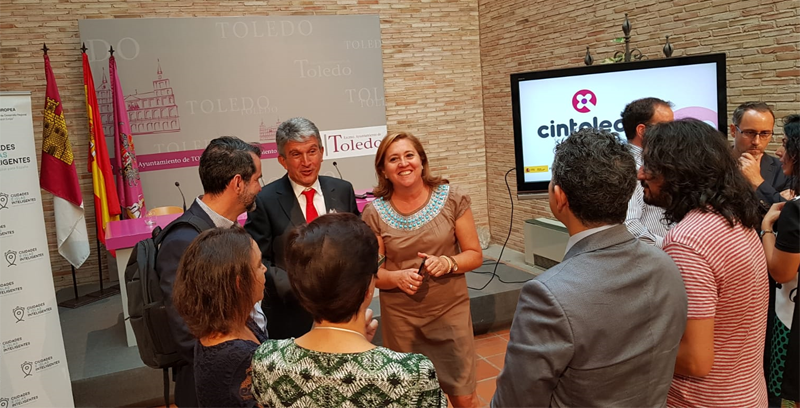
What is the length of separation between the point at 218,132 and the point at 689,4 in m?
4.69

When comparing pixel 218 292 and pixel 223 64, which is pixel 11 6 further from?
pixel 218 292

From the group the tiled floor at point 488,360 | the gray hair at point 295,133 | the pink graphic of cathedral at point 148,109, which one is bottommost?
the tiled floor at point 488,360

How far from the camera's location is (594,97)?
4.72 metres

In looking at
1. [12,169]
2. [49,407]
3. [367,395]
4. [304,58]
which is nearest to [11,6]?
[304,58]

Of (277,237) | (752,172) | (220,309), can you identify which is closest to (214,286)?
(220,309)

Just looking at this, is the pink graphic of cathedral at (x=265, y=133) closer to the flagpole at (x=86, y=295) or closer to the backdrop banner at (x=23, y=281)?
the flagpole at (x=86, y=295)

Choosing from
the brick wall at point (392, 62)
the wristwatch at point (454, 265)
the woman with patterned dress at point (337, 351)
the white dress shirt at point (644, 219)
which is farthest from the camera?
the brick wall at point (392, 62)

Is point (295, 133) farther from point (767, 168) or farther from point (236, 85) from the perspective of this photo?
point (236, 85)

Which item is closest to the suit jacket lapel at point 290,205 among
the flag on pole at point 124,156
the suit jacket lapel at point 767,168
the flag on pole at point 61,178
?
the suit jacket lapel at point 767,168

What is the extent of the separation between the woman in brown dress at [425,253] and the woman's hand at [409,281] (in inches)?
3.8

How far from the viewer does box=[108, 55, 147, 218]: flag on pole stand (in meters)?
6.02

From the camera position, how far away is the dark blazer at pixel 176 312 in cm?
207

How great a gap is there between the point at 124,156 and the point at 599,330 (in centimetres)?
567

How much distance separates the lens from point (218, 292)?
5.57ft
